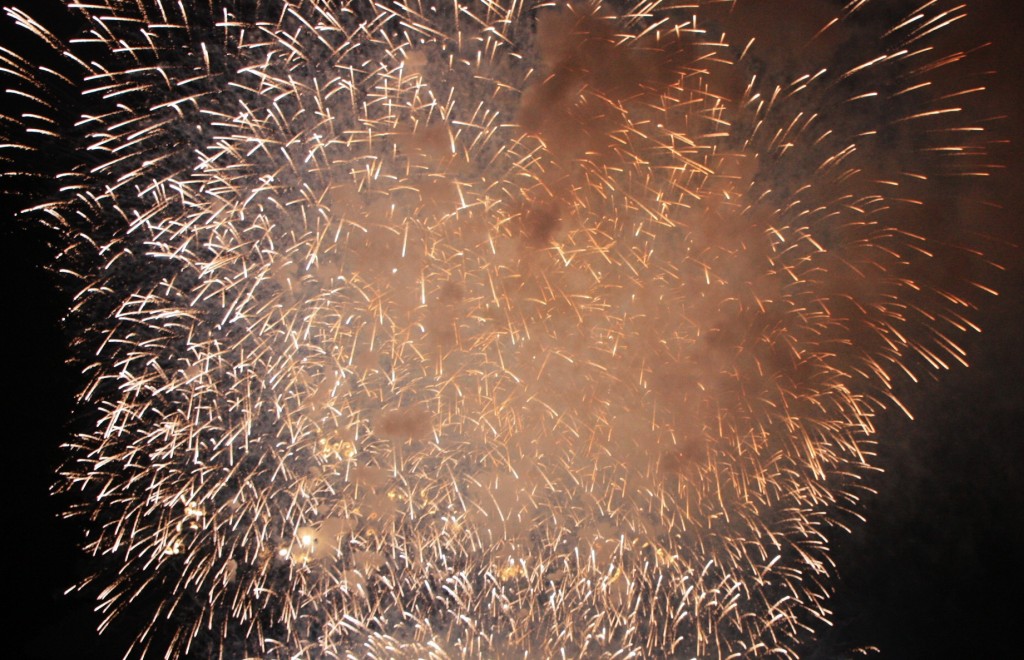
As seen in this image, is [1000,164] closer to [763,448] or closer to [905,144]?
[905,144]

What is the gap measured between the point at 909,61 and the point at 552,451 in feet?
9.17

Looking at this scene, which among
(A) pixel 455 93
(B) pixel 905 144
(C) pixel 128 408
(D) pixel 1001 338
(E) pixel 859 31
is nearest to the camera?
(A) pixel 455 93

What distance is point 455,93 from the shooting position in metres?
2.46

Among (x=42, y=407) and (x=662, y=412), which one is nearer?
(x=662, y=412)

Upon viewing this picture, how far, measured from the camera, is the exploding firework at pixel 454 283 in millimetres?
2473

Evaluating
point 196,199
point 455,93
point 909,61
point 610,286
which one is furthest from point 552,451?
point 909,61

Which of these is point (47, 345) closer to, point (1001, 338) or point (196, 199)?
point (196, 199)

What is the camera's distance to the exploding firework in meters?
2.47

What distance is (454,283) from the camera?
2.52 metres

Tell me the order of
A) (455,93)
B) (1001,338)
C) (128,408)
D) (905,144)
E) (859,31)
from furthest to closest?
(1001,338)
(905,144)
(859,31)
(128,408)
(455,93)

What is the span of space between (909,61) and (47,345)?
5065 millimetres

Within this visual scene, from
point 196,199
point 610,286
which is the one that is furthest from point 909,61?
point 196,199

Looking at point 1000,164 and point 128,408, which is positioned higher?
point 1000,164

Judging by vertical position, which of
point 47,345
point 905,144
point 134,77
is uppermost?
point 905,144
